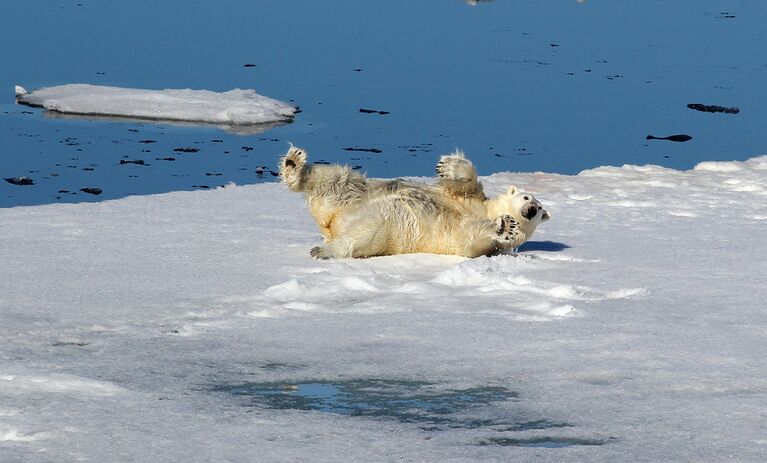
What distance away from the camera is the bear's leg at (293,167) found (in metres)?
5.70

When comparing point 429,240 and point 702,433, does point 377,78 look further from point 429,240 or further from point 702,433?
point 702,433

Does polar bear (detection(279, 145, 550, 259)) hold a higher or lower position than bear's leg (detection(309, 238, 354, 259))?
higher

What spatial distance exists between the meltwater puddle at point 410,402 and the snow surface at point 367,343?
1 cm

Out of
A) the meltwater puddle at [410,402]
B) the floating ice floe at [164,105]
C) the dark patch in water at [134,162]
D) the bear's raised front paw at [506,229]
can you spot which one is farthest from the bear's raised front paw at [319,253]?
the floating ice floe at [164,105]

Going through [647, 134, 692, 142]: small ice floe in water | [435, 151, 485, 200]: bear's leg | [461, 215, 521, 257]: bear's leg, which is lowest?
[461, 215, 521, 257]: bear's leg

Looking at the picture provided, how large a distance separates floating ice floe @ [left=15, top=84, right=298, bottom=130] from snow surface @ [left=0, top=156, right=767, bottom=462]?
6.05m

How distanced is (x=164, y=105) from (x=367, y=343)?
9.22 metres

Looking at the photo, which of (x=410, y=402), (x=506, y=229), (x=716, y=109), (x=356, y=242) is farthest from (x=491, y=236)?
(x=716, y=109)

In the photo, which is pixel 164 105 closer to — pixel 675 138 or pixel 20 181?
pixel 20 181

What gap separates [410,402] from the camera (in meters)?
3.45

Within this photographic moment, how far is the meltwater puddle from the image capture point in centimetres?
323

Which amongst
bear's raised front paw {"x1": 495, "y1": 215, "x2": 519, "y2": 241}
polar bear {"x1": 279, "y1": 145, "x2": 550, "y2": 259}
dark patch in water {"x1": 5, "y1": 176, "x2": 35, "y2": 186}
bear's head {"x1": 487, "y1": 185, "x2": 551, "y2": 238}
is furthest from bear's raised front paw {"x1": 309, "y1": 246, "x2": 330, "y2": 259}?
dark patch in water {"x1": 5, "y1": 176, "x2": 35, "y2": 186}

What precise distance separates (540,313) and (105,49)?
13693 millimetres

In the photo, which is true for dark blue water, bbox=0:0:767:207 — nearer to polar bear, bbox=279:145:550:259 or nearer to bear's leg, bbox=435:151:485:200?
polar bear, bbox=279:145:550:259
